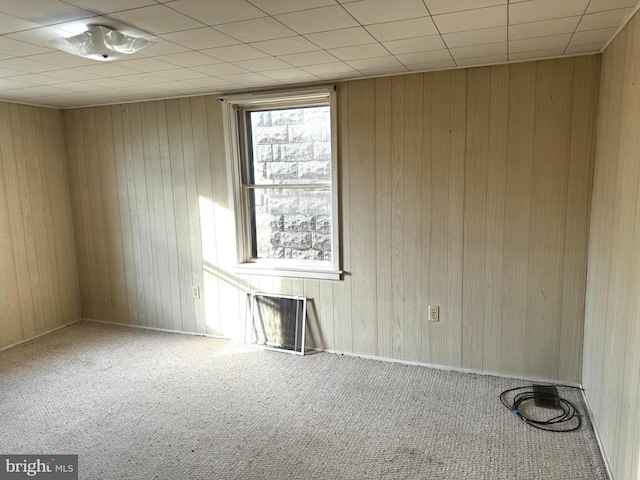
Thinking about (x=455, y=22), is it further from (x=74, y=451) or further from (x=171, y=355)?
(x=171, y=355)

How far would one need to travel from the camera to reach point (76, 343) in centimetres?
404

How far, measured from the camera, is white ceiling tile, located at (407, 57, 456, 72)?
9.40 feet

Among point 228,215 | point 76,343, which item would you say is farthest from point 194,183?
point 76,343

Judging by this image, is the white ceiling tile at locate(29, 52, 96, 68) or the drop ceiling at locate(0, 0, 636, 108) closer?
the drop ceiling at locate(0, 0, 636, 108)

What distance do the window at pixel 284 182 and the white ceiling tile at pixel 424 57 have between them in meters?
0.79

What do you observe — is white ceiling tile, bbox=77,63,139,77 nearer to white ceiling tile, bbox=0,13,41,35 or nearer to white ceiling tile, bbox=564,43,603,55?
white ceiling tile, bbox=0,13,41,35

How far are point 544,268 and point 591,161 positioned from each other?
0.73 m

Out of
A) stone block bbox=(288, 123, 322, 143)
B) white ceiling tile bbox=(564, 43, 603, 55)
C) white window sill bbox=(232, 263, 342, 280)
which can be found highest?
white ceiling tile bbox=(564, 43, 603, 55)

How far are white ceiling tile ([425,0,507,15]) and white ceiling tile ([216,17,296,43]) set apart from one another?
0.66m

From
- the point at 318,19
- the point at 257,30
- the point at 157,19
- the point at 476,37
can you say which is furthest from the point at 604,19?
the point at 157,19

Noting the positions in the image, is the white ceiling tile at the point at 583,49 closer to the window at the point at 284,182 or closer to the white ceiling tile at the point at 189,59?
the window at the point at 284,182

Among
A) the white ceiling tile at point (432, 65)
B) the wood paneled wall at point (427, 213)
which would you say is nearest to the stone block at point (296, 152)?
the wood paneled wall at point (427, 213)

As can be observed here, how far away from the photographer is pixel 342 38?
227cm

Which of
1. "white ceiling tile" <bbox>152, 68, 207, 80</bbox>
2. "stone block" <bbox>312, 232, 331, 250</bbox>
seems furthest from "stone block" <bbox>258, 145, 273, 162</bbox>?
"white ceiling tile" <bbox>152, 68, 207, 80</bbox>
